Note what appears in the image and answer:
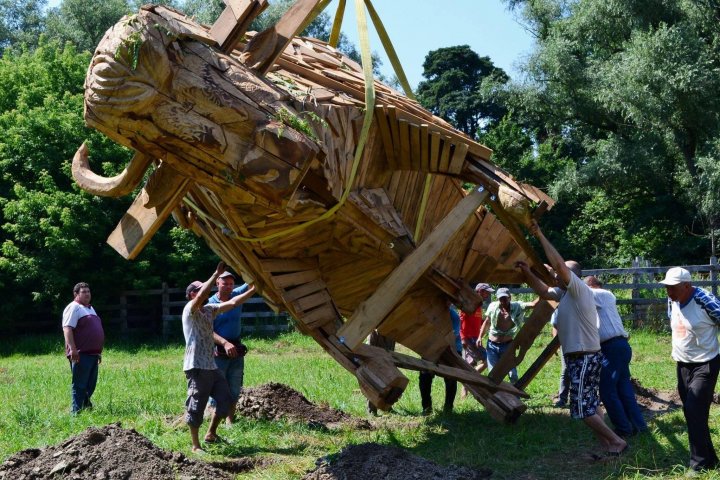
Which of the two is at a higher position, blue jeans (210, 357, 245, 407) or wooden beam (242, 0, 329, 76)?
wooden beam (242, 0, 329, 76)

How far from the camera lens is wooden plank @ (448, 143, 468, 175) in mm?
6270

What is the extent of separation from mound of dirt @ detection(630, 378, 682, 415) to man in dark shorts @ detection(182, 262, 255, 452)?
15.2ft

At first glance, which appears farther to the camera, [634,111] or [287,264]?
[634,111]

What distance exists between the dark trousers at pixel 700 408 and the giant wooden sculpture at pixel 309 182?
5.67 ft

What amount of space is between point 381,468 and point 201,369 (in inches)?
81.0

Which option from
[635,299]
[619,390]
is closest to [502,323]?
[619,390]

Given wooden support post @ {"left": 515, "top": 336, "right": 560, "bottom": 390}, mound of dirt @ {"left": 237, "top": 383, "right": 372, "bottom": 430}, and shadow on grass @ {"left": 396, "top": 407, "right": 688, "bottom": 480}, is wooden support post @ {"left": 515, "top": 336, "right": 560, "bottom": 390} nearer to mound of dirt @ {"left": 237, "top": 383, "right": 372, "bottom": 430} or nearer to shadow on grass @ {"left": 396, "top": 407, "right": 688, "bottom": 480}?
shadow on grass @ {"left": 396, "top": 407, "right": 688, "bottom": 480}

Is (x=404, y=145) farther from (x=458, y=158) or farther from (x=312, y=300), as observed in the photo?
(x=312, y=300)

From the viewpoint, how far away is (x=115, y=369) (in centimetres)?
1409

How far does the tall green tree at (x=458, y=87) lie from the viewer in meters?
37.3

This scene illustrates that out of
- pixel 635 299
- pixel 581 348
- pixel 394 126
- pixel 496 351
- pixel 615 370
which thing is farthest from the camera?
pixel 635 299

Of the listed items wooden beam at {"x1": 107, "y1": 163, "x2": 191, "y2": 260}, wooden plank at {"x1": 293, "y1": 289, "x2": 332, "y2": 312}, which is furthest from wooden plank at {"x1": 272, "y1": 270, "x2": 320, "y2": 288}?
wooden beam at {"x1": 107, "y1": 163, "x2": 191, "y2": 260}

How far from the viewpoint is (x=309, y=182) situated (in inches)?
217

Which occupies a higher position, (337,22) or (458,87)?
(458,87)
